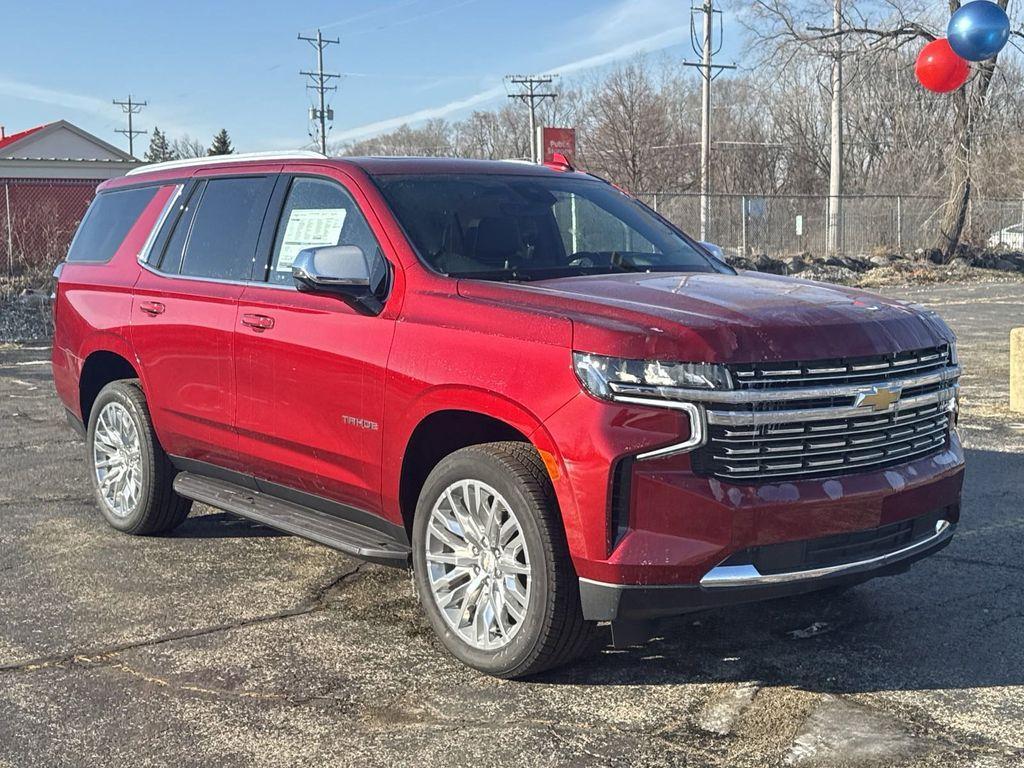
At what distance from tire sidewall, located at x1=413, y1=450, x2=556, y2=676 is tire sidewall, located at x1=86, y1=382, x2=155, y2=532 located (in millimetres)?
2256

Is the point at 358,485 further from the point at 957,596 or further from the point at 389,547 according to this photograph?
the point at 957,596

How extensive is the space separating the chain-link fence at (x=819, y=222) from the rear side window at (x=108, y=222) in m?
27.3

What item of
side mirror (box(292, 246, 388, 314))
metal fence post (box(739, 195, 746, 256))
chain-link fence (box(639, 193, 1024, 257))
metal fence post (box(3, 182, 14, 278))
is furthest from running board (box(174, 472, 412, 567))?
chain-link fence (box(639, 193, 1024, 257))

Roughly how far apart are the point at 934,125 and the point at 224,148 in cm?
4871

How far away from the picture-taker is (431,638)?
15.6ft

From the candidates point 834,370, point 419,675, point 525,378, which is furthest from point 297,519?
point 834,370

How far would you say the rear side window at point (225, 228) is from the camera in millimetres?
5617

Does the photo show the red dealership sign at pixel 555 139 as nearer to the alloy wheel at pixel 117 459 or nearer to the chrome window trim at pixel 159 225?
the chrome window trim at pixel 159 225

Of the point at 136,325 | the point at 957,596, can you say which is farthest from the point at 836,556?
the point at 136,325

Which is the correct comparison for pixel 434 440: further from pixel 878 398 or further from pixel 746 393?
pixel 878 398

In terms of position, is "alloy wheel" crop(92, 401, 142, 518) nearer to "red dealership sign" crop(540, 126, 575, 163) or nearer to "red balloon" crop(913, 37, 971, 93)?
"red dealership sign" crop(540, 126, 575, 163)

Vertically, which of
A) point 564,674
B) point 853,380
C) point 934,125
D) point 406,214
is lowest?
point 564,674

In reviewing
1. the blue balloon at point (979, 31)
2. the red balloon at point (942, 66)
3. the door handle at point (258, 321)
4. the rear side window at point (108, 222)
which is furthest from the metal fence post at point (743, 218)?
the door handle at point (258, 321)

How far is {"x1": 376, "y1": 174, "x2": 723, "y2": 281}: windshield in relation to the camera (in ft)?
Answer: 16.2
